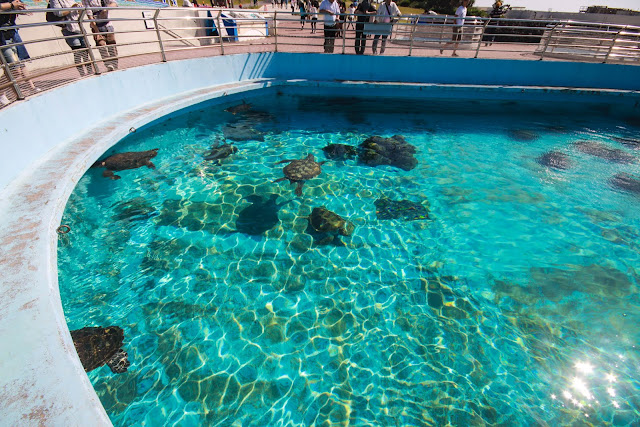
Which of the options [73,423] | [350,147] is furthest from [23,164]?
[350,147]

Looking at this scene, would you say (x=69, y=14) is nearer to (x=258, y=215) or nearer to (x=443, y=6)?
(x=258, y=215)

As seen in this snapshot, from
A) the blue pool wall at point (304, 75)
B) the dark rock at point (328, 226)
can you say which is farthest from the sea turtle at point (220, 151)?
the dark rock at point (328, 226)

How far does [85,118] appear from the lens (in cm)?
664

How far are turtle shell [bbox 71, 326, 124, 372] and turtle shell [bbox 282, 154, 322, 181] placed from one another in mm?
4388

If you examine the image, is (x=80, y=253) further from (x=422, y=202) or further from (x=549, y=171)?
(x=549, y=171)

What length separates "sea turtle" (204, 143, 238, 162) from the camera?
779cm

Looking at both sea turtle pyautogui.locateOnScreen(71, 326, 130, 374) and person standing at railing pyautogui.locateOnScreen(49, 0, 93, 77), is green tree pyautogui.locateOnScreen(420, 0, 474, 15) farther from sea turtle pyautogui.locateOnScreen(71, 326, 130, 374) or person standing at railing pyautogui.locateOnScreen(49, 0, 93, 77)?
sea turtle pyautogui.locateOnScreen(71, 326, 130, 374)

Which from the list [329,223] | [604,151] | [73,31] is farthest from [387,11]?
[73,31]

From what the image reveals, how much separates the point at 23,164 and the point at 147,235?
2.22 meters

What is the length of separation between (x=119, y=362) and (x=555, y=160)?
10.4 meters

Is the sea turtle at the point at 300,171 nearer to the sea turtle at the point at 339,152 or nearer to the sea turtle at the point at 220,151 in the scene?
the sea turtle at the point at 339,152

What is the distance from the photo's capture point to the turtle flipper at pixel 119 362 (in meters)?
3.57

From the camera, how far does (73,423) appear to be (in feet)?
6.78

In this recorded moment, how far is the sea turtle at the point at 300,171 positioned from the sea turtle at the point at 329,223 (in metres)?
1.14
